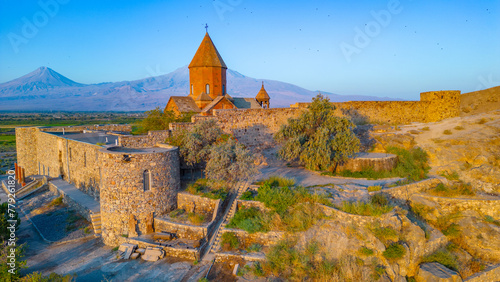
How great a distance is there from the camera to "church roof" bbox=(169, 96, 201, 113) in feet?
80.9

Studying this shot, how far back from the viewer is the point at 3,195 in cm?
1958

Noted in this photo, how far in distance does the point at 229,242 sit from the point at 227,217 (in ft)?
4.31

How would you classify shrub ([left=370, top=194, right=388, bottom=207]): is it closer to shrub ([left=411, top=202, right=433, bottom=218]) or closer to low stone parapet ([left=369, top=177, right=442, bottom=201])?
low stone parapet ([left=369, top=177, right=442, bottom=201])

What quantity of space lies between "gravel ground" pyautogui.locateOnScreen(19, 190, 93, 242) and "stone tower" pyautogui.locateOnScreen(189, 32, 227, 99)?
49.0ft

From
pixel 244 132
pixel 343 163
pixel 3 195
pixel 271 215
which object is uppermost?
pixel 244 132

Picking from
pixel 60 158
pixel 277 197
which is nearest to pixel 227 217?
pixel 277 197

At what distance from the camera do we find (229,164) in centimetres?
1266

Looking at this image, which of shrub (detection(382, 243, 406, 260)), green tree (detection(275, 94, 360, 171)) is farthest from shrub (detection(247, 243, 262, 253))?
green tree (detection(275, 94, 360, 171))

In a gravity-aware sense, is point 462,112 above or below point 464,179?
above

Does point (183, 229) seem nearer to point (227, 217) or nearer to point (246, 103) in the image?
point (227, 217)

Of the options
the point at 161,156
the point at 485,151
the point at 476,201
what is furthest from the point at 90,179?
the point at 485,151

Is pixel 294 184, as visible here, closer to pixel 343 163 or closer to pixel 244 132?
pixel 343 163

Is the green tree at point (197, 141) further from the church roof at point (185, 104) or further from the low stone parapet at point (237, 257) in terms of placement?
the church roof at point (185, 104)

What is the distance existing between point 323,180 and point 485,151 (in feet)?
26.5
